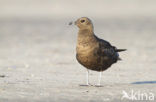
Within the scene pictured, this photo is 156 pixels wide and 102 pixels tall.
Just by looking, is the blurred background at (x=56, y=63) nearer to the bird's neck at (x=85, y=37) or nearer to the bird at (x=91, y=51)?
the bird at (x=91, y=51)

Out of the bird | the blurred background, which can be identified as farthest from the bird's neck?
the blurred background

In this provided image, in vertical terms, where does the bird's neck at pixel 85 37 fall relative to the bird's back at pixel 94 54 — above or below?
above

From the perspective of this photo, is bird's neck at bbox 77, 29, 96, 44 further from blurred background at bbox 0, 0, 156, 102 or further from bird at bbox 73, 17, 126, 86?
blurred background at bbox 0, 0, 156, 102

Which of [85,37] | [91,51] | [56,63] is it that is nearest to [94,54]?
[91,51]

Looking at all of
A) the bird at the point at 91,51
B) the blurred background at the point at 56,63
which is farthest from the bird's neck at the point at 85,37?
the blurred background at the point at 56,63

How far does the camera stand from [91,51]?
13.6 m

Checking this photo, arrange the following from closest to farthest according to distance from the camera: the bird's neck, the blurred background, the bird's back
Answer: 1. the blurred background
2. the bird's back
3. the bird's neck

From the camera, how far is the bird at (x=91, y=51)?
535 inches

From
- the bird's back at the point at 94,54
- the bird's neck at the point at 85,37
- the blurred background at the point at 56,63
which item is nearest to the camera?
the blurred background at the point at 56,63

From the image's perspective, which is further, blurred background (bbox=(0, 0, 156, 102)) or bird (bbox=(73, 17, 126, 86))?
bird (bbox=(73, 17, 126, 86))

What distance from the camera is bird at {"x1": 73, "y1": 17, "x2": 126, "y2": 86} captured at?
13586 mm

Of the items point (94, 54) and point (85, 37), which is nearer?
point (94, 54)

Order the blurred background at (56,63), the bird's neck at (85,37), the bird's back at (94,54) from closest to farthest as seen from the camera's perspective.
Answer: the blurred background at (56,63)
the bird's back at (94,54)
the bird's neck at (85,37)

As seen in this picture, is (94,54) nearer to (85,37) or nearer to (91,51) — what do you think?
(91,51)
